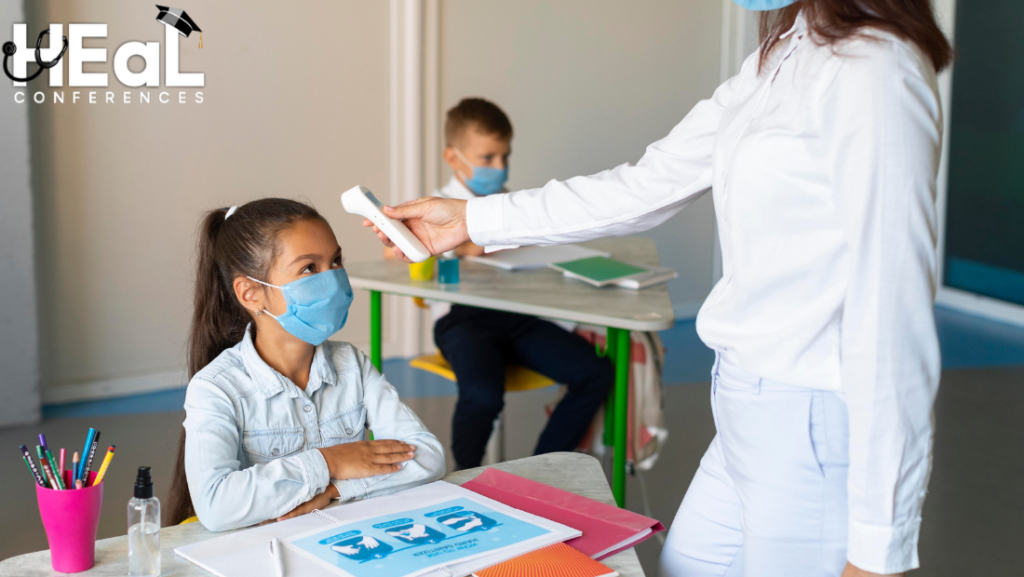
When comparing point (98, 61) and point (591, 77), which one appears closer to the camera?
point (98, 61)

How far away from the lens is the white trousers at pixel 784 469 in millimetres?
1012

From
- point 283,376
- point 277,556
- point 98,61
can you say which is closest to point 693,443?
point 283,376

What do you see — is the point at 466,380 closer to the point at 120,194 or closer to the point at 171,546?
the point at 171,546

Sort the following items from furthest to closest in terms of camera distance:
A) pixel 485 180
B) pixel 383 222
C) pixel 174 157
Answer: pixel 174 157, pixel 485 180, pixel 383 222

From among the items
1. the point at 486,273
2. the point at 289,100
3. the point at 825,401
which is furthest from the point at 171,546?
the point at 289,100

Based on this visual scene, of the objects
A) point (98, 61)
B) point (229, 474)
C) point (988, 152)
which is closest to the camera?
point (229, 474)

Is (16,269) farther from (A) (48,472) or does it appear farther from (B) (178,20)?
(A) (48,472)

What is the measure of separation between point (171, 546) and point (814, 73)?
937 mm

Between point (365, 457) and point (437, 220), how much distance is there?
0.44 meters

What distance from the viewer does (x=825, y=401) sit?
3.26ft

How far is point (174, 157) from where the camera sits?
3.82m

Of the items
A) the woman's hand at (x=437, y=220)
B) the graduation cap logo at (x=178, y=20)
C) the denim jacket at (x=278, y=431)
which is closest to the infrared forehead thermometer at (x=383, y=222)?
the woman's hand at (x=437, y=220)

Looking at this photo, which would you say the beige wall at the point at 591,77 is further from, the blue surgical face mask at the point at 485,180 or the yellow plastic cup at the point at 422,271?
the yellow plastic cup at the point at 422,271

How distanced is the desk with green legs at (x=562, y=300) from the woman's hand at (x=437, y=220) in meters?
0.76
